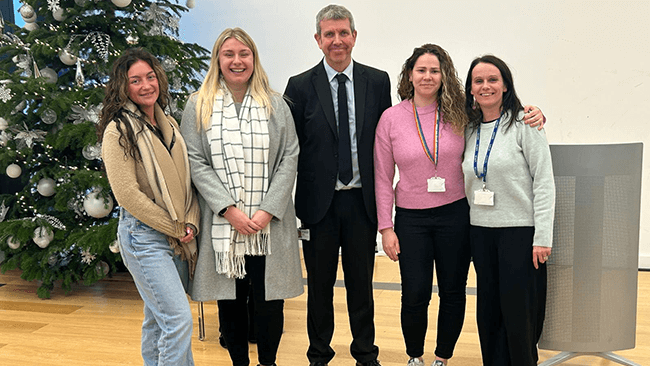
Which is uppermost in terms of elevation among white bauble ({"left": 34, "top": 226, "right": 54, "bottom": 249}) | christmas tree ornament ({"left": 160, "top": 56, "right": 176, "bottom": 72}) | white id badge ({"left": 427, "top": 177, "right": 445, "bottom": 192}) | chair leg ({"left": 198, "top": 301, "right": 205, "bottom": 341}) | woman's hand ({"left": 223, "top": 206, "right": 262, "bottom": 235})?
christmas tree ornament ({"left": 160, "top": 56, "right": 176, "bottom": 72})

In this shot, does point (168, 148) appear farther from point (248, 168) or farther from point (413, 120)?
point (413, 120)

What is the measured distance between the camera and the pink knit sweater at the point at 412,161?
2217mm

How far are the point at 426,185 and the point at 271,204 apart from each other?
24.8 inches

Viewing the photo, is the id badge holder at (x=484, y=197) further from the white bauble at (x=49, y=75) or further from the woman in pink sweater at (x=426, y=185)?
the white bauble at (x=49, y=75)

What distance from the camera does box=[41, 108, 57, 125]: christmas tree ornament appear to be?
3485 mm

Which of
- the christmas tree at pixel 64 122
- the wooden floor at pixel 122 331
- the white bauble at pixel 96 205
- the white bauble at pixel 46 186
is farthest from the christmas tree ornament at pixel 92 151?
the wooden floor at pixel 122 331

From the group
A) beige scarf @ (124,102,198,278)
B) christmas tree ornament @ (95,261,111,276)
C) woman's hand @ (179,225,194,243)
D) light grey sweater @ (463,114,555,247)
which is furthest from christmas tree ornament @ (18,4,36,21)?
light grey sweater @ (463,114,555,247)

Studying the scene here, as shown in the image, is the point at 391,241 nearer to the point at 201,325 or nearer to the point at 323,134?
the point at 323,134

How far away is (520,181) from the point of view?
81.7 inches

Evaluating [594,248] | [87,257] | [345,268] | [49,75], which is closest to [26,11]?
[49,75]

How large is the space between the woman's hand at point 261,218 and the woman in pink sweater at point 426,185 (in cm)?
48

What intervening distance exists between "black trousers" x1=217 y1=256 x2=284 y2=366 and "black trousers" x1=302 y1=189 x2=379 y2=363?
0.19m

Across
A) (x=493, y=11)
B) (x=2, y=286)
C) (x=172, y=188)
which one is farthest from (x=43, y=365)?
(x=493, y=11)

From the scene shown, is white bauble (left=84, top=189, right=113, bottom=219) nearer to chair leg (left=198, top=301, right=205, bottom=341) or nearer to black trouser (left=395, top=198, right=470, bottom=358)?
chair leg (left=198, top=301, right=205, bottom=341)
